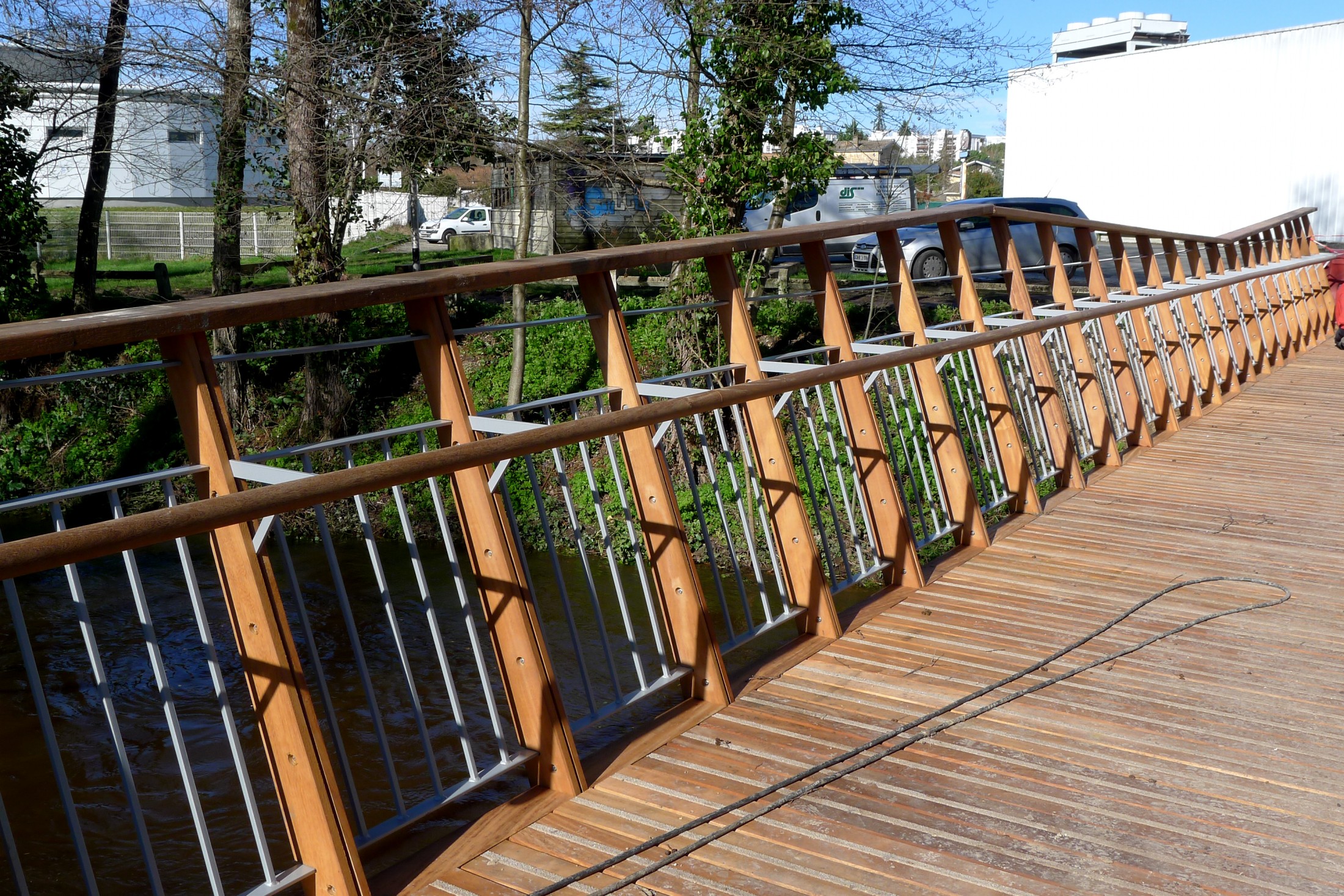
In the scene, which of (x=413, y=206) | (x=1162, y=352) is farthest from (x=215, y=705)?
(x=413, y=206)

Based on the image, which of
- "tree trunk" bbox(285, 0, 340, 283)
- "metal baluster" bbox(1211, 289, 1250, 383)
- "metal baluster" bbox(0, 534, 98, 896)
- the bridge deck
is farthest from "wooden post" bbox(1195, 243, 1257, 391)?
"metal baluster" bbox(0, 534, 98, 896)

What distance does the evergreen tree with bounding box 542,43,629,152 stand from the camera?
12.8 m

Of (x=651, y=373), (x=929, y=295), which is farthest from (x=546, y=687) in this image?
(x=929, y=295)

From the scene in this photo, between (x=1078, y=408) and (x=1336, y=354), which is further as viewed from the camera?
(x=1336, y=354)

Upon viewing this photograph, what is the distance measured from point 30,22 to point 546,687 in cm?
1383

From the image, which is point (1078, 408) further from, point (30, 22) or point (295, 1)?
point (30, 22)

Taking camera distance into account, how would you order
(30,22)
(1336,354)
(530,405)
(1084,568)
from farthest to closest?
(30,22)
(1336,354)
(1084,568)
(530,405)

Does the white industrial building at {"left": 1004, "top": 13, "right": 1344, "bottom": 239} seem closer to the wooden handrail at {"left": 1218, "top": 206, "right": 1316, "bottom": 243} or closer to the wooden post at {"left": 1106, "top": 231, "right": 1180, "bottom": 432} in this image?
the wooden handrail at {"left": 1218, "top": 206, "right": 1316, "bottom": 243}

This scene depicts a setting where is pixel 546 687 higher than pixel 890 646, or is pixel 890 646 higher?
pixel 546 687

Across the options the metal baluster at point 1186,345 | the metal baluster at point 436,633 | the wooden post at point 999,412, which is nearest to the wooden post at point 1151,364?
the metal baluster at point 1186,345

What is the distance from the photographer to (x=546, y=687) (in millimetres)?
3100

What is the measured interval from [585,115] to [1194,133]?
2828 cm

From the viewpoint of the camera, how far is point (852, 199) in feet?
75.7

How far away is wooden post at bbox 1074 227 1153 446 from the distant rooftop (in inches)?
2106
